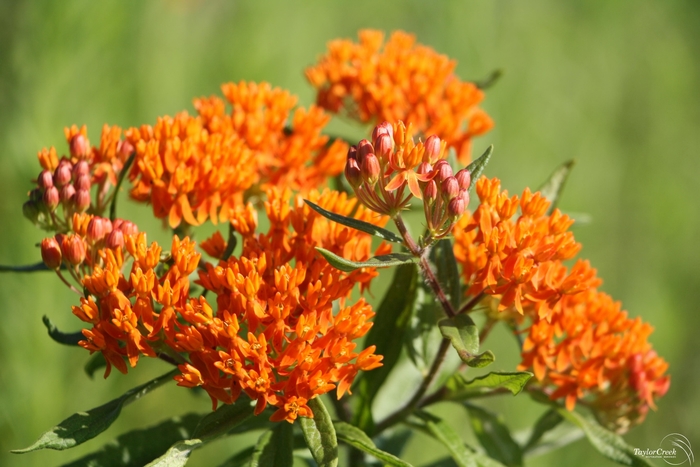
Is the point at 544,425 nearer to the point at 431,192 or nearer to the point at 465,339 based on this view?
the point at 465,339

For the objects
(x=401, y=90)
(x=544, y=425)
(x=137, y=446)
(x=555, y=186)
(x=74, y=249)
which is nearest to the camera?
(x=74, y=249)

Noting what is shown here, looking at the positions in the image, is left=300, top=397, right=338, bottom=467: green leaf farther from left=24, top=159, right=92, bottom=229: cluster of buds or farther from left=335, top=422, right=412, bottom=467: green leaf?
left=24, top=159, right=92, bottom=229: cluster of buds

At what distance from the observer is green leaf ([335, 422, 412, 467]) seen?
153cm

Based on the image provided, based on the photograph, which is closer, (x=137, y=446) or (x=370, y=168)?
(x=370, y=168)

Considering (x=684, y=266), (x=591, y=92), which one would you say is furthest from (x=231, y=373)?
(x=591, y=92)

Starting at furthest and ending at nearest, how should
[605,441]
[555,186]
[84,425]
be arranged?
[555,186], [605,441], [84,425]

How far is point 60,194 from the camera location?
6.29ft

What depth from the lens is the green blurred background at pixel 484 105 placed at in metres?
3.48

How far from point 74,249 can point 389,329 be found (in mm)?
805

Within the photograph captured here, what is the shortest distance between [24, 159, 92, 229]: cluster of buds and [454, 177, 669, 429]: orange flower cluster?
0.97 metres

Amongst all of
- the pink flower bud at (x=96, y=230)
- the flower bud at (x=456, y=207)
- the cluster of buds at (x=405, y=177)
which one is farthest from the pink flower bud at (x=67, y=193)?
the flower bud at (x=456, y=207)

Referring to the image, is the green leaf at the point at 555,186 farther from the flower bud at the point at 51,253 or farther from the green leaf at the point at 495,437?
the flower bud at the point at 51,253

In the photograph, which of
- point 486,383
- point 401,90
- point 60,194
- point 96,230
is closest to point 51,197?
point 60,194

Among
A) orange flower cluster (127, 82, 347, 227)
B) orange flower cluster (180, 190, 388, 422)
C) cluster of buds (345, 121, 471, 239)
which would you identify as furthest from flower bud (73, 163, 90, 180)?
cluster of buds (345, 121, 471, 239)
